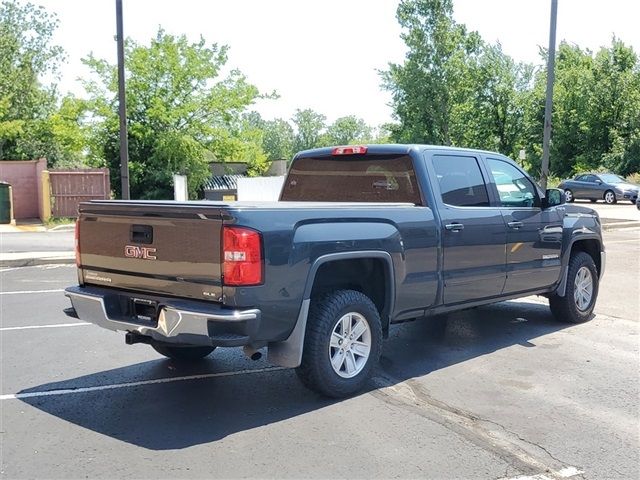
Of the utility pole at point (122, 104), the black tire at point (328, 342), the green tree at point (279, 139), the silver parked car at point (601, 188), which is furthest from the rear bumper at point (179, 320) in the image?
the green tree at point (279, 139)

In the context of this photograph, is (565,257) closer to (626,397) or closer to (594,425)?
(626,397)

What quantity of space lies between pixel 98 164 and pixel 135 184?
6.61 feet

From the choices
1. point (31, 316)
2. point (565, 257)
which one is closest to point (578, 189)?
point (565, 257)

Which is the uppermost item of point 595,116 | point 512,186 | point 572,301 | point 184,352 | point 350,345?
point 595,116

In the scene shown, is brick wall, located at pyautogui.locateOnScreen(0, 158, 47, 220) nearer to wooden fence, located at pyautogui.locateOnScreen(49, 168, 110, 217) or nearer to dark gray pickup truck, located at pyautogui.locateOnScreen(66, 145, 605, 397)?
wooden fence, located at pyautogui.locateOnScreen(49, 168, 110, 217)

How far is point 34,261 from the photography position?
13.8 metres

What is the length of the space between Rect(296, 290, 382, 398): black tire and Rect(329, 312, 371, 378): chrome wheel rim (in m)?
0.01

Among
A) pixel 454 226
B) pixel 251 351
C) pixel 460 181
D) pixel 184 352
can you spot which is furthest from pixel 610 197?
pixel 251 351

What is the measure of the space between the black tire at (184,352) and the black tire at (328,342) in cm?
144

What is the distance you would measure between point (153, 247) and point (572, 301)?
4943mm

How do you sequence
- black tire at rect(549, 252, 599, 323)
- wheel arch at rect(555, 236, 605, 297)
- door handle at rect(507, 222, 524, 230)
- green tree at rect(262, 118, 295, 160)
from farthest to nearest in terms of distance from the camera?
green tree at rect(262, 118, 295, 160)
black tire at rect(549, 252, 599, 323)
wheel arch at rect(555, 236, 605, 297)
door handle at rect(507, 222, 524, 230)

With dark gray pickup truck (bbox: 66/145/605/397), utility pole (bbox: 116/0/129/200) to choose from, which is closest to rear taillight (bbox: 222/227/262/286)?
dark gray pickup truck (bbox: 66/145/605/397)

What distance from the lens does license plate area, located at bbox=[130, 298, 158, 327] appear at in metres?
→ 4.66

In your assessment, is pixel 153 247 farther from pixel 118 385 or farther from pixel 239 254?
pixel 118 385
